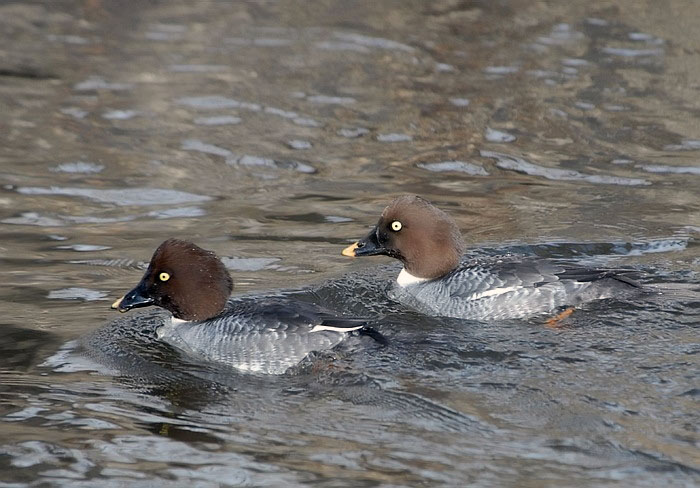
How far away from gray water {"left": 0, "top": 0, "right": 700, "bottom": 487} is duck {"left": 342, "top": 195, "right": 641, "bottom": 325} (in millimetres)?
171

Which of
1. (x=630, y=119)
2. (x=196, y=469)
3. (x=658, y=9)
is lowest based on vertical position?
(x=196, y=469)

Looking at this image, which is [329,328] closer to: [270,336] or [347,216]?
[270,336]

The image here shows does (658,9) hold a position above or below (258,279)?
above

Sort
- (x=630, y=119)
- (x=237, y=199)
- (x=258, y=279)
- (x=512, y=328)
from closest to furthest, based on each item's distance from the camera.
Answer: (x=512, y=328)
(x=258, y=279)
(x=237, y=199)
(x=630, y=119)

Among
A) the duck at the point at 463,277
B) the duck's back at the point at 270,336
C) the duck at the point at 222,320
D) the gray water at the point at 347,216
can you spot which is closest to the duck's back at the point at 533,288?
the duck at the point at 463,277

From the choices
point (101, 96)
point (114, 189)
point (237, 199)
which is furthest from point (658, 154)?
point (101, 96)

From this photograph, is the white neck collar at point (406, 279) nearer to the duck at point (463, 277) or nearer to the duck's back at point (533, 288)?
the duck at point (463, 277)

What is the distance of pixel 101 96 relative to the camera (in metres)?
15.5

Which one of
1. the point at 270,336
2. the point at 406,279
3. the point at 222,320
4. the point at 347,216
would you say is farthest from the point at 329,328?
the point at 347,216

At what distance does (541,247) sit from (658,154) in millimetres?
3608

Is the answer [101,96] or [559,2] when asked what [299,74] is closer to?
[101,96]

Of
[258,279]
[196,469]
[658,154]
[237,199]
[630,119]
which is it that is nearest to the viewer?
[196,469]

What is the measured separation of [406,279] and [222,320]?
1921mm

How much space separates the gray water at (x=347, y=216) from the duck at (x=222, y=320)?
0.14m
